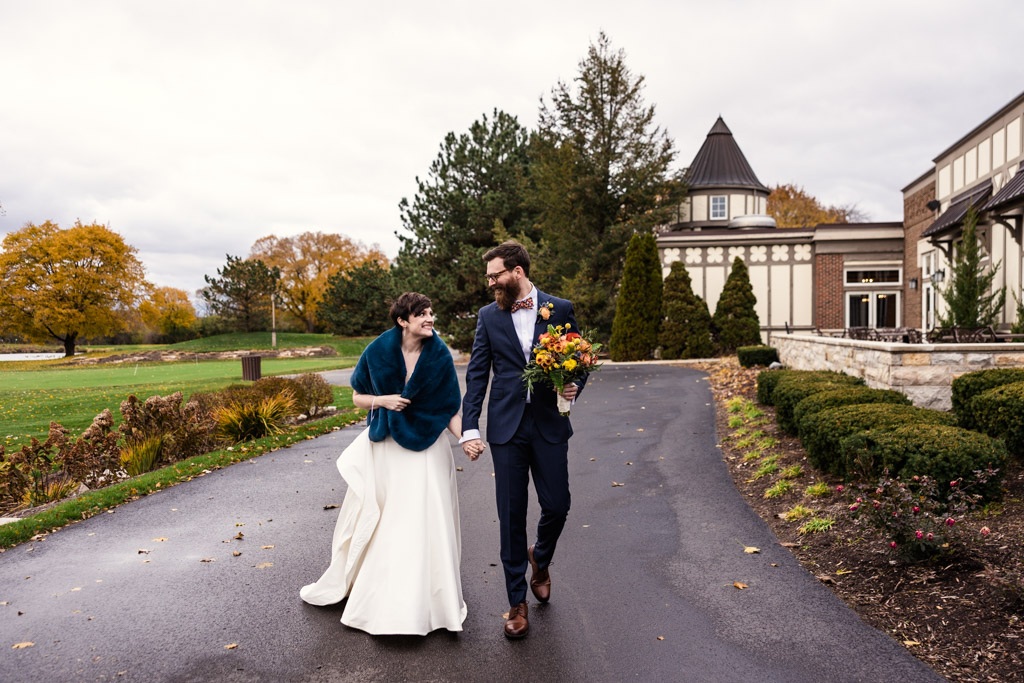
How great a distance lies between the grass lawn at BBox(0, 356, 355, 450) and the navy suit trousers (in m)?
9.66

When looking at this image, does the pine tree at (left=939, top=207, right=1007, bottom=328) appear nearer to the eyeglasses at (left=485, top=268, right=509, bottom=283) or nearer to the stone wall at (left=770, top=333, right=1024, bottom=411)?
the stone wall at (left=770, top=333, right=1024, bottom=411)

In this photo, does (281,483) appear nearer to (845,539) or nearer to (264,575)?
(264,575)

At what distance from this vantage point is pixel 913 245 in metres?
28.4

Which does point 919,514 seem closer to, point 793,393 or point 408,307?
point 408,307

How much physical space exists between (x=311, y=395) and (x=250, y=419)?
2.44 meters

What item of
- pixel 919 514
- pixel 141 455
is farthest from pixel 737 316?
pixel 919 514

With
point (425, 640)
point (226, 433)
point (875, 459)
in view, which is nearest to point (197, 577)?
point (425, 640)

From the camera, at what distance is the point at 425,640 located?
150 inches

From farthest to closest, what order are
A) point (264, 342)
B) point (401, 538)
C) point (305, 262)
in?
point (305, 262) < point (264, 342) < point (401, 538)

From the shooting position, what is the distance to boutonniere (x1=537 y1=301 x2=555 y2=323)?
3.95 m

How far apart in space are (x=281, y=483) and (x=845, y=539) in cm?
592

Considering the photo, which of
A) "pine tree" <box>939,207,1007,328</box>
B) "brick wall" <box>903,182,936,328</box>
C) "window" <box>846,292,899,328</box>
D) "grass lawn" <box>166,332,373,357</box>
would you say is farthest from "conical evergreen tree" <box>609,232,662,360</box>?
"grass lawn" <box>166,332,373,357</box>

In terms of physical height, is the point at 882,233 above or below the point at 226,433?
above

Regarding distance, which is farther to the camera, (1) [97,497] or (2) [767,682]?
(1) [97,497]
